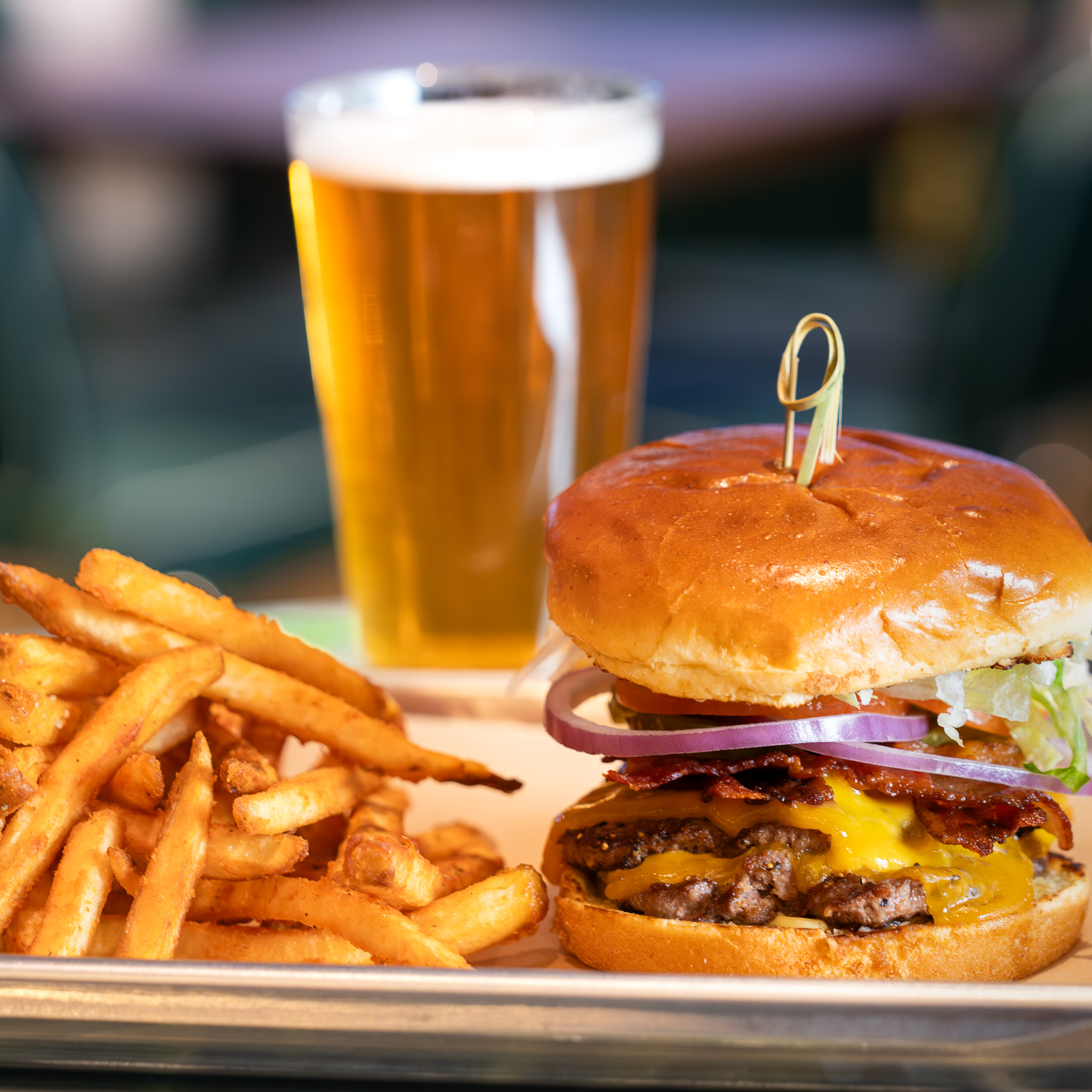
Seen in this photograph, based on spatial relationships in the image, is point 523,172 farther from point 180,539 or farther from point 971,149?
point 971,149

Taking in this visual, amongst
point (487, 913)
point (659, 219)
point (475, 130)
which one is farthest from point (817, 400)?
point (659, 219)

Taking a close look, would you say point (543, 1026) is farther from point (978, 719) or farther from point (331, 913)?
point (978, 719)

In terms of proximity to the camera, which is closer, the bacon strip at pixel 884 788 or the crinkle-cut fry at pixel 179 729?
the bacon strip at pixel 884 788

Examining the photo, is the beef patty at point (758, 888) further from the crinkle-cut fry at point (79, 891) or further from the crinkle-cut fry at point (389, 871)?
the crinkle-cut fry at point (79, 891)

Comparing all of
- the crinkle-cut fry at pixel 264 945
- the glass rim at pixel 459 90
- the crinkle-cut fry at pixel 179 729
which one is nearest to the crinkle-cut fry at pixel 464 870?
the crinkle-cut fry at pixel 264 945

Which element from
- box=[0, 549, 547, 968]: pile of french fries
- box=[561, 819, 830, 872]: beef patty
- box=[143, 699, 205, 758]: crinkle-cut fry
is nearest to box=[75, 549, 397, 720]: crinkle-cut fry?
box=[0, 549, 547, 968]: pile of french fries

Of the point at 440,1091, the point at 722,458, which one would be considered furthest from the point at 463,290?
the point at 440,1091
